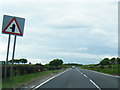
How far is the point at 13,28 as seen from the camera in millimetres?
13312

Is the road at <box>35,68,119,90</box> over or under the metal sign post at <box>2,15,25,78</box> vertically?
under

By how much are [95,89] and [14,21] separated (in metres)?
6.86

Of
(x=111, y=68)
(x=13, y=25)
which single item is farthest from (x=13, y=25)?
(x=111, y=68)

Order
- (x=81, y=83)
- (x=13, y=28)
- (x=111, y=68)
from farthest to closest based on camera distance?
(x=111, y=68) → (x=81, y=83) → (x=13, y=28)

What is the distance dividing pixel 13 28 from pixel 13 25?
20cm

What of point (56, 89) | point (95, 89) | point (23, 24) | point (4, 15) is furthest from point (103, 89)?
point (4, 15)

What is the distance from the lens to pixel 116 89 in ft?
42.4

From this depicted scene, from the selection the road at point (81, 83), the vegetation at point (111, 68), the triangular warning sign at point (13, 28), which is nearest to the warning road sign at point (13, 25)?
the triangular warning sign at point (13, 28)

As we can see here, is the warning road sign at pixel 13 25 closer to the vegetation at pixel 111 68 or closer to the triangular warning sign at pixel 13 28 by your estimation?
the triangular warning sign at pixel 13 28

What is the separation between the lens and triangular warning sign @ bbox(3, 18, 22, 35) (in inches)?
517

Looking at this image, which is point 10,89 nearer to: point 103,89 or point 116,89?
point 103,89

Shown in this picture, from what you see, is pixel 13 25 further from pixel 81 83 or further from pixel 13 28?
pixel 81 83

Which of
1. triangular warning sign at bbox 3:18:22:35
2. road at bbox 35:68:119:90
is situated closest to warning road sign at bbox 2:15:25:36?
→ triangular warning sign at bbox 3:18:22:35

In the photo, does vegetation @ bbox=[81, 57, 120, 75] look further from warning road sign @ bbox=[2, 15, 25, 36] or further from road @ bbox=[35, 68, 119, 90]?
warning road sign @ bbox=[2, 15, 25, 36]
